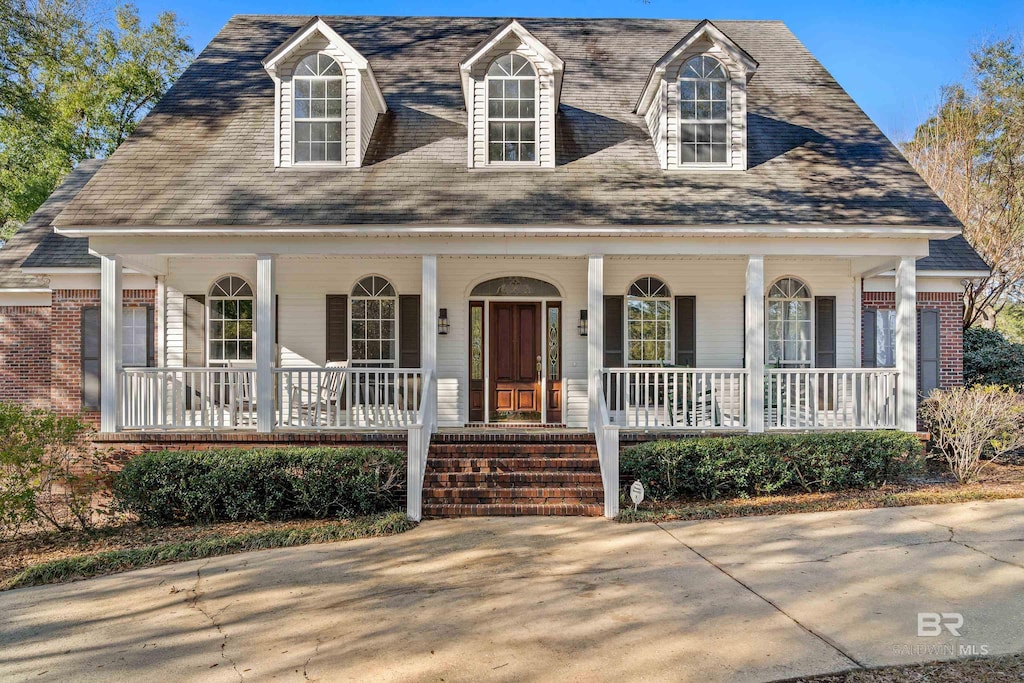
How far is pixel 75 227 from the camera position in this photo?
9023 millimetres

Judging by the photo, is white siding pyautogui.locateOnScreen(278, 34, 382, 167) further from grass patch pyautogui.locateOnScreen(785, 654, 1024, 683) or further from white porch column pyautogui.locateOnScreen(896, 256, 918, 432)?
grass patch pyautogui.locateOnScreen(785, 654, 1024, 683)

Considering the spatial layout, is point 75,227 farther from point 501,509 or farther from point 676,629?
point 676,629

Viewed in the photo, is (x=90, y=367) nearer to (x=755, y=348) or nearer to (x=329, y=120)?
(x=329, y=120)

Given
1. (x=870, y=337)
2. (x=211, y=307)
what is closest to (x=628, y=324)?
(x=870, y=337)

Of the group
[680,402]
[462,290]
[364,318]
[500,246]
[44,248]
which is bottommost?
[680,402]

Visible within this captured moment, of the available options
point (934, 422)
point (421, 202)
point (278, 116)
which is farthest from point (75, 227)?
point (934, 422)

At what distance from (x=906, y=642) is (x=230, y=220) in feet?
30.1

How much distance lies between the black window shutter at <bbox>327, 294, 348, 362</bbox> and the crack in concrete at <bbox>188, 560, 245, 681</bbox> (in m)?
4.91

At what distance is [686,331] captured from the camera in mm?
11438

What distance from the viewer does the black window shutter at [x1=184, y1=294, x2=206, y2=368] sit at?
37.2 ft

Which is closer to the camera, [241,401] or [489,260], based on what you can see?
[241,401]

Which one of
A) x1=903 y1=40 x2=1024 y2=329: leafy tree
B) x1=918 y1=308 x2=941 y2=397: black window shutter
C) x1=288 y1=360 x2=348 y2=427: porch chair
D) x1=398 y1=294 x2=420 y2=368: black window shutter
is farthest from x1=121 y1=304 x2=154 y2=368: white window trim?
x1=903 y1=40 x2=1024 y2=329: leafy tree

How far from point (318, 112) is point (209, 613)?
8064 mm

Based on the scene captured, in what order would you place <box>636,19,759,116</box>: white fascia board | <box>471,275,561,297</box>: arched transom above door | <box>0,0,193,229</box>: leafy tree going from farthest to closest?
1. <box>0,0,193,229</box>: leafy tree
2. <box>471,275,561,297</box>: arched transom above door
3. <box>636,19,759,116</box>: white fascia board
